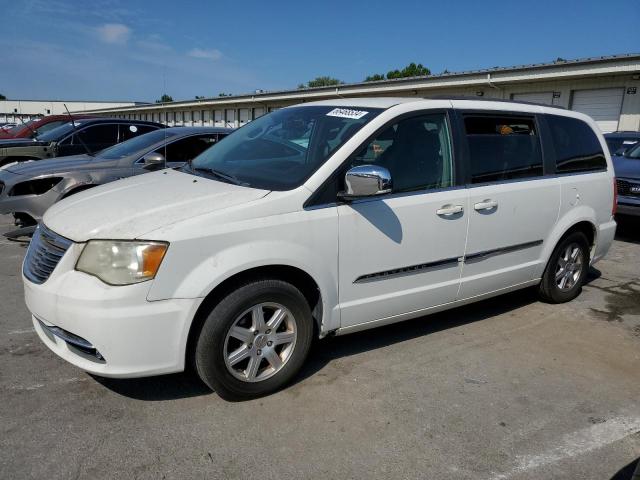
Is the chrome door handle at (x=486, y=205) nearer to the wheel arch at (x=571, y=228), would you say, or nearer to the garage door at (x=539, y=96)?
the wheel arch at (x=571, y=228)

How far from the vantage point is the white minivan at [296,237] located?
108 inches

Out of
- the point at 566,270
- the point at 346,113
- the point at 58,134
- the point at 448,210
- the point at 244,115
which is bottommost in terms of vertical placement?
the point at 566,270

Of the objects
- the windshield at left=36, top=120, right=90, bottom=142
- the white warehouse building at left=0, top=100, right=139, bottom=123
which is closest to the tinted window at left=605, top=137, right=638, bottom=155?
the windshield at left=36, top=120, right=90, bottom=142

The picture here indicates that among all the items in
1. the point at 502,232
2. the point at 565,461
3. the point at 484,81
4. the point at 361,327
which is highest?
the point at 484,81

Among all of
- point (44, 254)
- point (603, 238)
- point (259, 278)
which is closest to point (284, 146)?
point (259, 278)

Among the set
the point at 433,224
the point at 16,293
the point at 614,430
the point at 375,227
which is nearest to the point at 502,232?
the point at 433,224

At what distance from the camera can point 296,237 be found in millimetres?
3043

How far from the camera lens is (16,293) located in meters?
4.87

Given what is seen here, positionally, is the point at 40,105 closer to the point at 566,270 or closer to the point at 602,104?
the point at 602,104

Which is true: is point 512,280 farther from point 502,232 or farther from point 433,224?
point 433,224

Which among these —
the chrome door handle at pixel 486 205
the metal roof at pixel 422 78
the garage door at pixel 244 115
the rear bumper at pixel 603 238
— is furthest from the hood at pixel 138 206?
the garage door at pixel 244 115

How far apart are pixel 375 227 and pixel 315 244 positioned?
1.48 feet

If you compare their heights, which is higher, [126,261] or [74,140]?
[74,140]

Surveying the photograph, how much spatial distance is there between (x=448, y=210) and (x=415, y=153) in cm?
46
